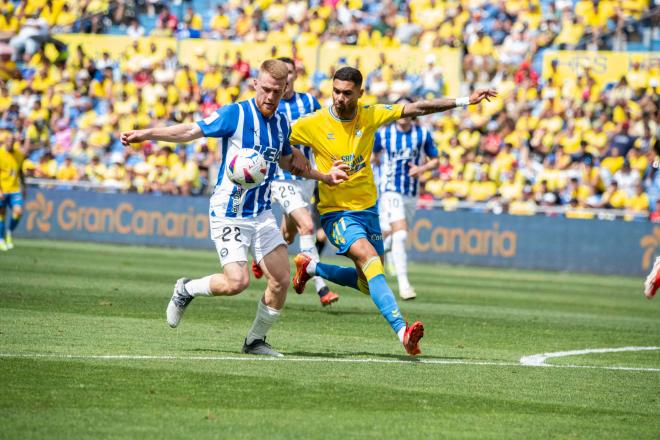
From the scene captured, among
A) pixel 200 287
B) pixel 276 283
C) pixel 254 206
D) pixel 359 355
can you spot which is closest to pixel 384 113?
pixel 254 206

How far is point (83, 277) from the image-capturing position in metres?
18.0

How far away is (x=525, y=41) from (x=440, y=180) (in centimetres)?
523

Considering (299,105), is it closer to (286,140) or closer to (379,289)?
(286,140)

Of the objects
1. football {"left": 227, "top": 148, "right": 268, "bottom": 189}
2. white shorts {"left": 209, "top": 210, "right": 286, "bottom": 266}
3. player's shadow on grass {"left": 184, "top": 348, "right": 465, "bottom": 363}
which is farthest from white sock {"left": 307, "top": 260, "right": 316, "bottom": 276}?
football {"left": 227, "top": 148, "right": 268, "bottom": 189}

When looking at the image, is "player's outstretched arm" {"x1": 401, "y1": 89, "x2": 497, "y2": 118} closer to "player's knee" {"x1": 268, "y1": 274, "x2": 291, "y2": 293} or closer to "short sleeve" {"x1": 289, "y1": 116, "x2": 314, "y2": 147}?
"short sleeve" {"x1": 289, "y1": 116, "x2": 314, "y2": 147}

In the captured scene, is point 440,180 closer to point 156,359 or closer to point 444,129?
point 444,129

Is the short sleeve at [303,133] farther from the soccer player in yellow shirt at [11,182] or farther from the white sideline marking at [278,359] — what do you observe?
the soccer player in yellow shirt at [11,182]

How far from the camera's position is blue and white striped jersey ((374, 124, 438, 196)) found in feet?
59.7

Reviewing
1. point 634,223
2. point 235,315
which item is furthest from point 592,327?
point 634,223

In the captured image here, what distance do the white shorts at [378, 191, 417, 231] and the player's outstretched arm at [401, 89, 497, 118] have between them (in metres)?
7.07

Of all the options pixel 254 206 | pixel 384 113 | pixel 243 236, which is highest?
pixel 384 113

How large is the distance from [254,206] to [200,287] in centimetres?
82

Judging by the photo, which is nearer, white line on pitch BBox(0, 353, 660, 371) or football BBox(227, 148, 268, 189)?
white line on pitch BBox(0, 353, 660, 371)

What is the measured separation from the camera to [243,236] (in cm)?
998
